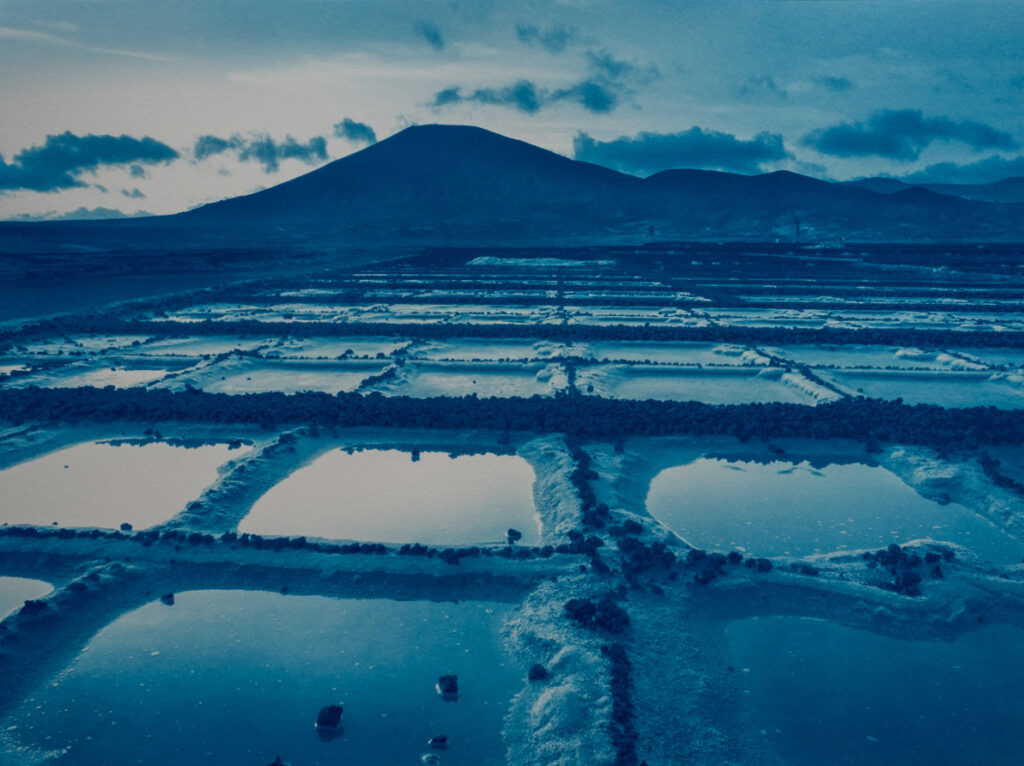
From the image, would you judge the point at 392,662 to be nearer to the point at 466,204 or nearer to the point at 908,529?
the point at 908,529

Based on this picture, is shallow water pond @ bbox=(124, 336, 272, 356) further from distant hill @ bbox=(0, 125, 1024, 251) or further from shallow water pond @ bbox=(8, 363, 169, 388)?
distant hill @ bbox=(0, 125, 1024, 251)

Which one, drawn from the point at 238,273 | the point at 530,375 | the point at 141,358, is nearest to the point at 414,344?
the point at 530,375

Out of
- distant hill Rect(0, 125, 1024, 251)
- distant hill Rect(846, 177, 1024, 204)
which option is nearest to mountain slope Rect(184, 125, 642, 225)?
distant hill Rect(0, 125, 1024, 251)

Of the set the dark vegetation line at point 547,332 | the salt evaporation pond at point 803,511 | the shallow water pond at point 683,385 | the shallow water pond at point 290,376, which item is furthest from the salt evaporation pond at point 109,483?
the dark vegetation line at point 547,332

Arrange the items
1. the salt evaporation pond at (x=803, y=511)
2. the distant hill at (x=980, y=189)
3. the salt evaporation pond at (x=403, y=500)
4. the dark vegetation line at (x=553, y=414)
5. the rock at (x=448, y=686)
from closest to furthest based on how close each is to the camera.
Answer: the rock at (x=448, y=686), the salt evaporation pond at (x=803, y=511), the salt evaporation pond at (x=403, y=500), the dark vegetation line at (x=553, y=414), the distant hill at (x=980, y=189)

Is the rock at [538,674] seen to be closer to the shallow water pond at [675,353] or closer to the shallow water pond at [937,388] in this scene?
the shallow water pond at [937,388]

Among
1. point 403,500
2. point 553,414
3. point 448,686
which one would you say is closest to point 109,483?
point 403,500
